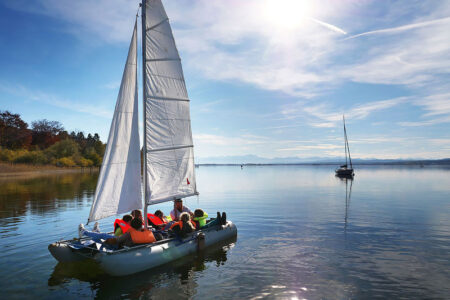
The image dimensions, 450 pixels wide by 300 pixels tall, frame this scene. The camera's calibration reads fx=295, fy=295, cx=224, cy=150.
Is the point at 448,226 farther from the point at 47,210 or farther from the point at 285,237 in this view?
the point at 47,210

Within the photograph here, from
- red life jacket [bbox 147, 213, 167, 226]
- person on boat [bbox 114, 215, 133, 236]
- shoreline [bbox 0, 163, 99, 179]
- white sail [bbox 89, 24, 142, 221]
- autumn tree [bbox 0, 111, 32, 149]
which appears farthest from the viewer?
autumn tree [bbox 0, 111, 32, 149]

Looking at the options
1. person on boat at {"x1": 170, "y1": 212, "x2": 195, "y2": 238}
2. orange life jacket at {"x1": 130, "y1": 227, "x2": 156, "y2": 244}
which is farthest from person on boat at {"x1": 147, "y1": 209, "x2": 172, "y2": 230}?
orange life jacket at {"x1": 130, "y1": 227, "x2": 156, "y2": 244}

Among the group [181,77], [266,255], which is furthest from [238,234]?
[181,77]

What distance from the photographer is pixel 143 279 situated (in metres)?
10.8

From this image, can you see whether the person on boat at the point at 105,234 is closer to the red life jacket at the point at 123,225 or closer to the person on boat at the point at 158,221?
the red life jacket at the point at 123,225

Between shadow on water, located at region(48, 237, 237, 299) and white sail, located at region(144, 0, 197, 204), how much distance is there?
3.15m

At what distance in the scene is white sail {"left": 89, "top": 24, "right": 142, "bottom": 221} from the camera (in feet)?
39.2

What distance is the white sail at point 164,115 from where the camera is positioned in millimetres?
13219

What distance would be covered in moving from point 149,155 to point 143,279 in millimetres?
5150

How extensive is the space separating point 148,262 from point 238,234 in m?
7.97

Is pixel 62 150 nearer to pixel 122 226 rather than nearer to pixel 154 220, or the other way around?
pixel 154 220

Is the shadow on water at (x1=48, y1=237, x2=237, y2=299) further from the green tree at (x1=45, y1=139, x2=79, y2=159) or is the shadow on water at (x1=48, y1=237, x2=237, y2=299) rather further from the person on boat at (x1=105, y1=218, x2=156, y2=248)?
the green tree at (x1=45, y1=139, x2=79, y2=159)

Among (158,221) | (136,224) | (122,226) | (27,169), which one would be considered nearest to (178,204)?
(158,221)

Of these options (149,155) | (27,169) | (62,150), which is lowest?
(27,169)
